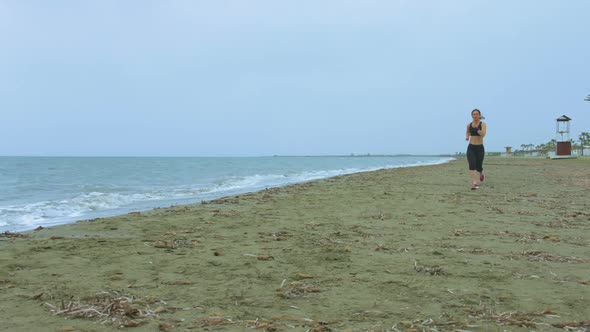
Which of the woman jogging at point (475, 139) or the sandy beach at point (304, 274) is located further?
the woman jogging at point (475, 139)

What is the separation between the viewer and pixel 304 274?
11.4 feet

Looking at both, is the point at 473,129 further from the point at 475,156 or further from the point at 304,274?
the point at 304,274

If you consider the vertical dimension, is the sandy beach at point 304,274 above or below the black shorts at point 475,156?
below

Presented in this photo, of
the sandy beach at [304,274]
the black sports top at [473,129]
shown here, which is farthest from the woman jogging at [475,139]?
the sandy beach at [304,274]

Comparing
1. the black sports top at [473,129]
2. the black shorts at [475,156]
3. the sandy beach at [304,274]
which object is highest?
the black sports top at [473,129]

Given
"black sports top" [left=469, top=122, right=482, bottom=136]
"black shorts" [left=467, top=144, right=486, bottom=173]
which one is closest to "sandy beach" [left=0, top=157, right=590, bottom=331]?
"black shorts" [left=467, top=144, right=486, bottom=173]

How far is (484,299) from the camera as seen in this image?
2.90 meters

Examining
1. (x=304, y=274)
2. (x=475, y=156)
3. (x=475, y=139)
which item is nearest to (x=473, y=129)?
(x=475, y=139)

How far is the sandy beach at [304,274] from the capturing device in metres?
2.57

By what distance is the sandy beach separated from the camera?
2.57m

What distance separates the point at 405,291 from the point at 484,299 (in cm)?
52

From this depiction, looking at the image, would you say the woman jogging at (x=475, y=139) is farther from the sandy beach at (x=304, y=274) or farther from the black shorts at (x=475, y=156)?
the sandy beach at (x=304, y=274)

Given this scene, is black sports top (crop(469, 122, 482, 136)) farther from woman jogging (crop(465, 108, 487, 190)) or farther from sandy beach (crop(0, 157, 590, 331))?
sandy beach (crop(0, 157, 590, 331))

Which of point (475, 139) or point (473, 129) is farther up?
point (473, 129)
